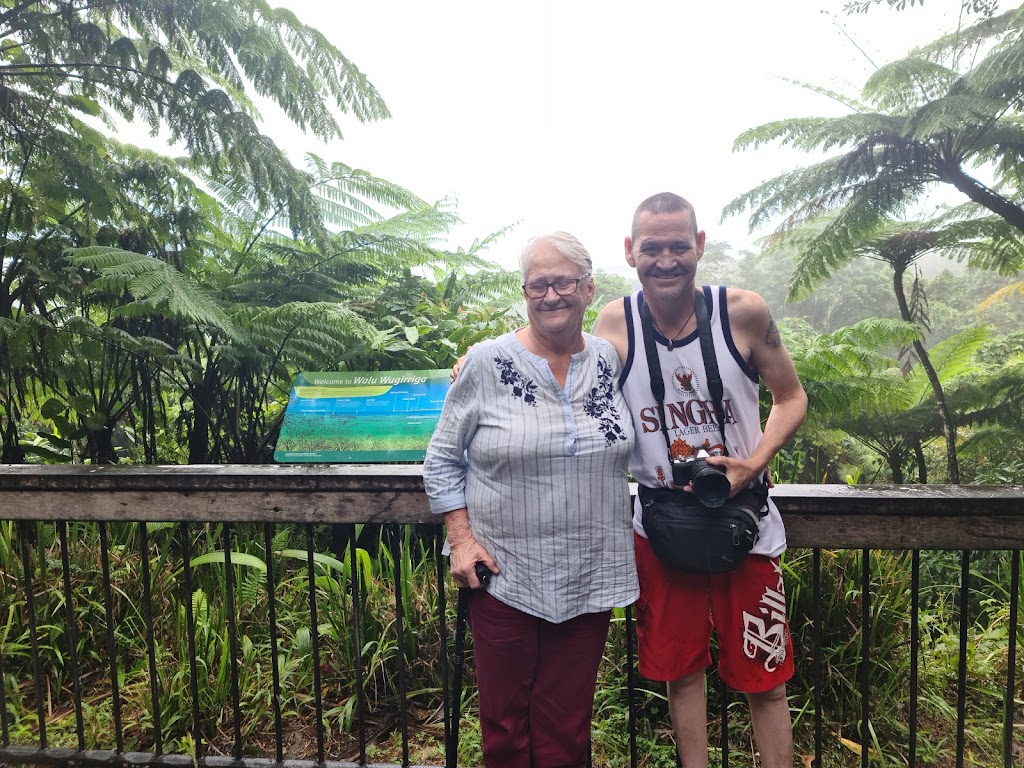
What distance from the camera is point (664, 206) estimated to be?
1.68 metres

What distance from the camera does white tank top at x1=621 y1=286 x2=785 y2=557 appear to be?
168 centimetres

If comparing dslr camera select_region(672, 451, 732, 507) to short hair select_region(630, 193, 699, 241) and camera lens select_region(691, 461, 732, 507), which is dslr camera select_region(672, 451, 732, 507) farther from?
short hair select_region(630, 193, 699, 241)

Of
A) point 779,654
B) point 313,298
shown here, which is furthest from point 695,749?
point 313,298

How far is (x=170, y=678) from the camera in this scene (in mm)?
2598

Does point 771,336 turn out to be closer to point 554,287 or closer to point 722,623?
point 554,287

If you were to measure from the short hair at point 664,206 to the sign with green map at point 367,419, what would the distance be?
3.52 ft

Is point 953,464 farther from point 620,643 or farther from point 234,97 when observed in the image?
point 234,97

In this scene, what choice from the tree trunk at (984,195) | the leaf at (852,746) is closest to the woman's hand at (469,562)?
the leaf at (852,746)

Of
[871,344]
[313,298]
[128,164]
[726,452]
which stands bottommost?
[726,452]

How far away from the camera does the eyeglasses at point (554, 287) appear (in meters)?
1.62

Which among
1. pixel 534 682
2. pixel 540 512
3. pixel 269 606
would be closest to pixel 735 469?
pixel 540 512

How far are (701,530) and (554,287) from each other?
0.72m

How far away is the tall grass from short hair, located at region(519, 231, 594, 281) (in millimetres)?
1270

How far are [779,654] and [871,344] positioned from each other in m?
4.46
